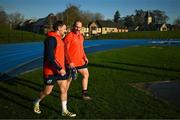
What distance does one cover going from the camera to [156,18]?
136 metres

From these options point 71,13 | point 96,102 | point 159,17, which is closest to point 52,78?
point 96,102

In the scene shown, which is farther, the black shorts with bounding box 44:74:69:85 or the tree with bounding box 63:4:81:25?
the tree with bounding box 63:4:81:25

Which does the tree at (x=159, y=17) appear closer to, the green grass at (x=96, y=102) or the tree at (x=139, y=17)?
the tree at (x=139, y=17)

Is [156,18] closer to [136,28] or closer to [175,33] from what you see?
[136,28]

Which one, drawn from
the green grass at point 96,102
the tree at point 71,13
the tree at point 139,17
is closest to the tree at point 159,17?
the tree at point 139,17

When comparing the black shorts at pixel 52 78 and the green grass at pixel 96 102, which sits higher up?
the black shorts at pixel 52 78

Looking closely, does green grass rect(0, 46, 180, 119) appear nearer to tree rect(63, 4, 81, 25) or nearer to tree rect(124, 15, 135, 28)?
tree rect(63, 4, 81, 25)

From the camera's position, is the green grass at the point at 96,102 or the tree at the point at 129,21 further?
the tree at the point at 129,21

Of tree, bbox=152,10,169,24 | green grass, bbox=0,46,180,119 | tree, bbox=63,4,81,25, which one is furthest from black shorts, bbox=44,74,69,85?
tree, bbox=152,10,169,24

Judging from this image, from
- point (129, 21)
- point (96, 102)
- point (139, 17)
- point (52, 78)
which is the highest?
point (139, 17)

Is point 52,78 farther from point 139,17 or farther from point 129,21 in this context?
point 139,17

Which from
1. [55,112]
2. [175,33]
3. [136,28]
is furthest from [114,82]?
[136,28]

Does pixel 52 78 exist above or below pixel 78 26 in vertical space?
below

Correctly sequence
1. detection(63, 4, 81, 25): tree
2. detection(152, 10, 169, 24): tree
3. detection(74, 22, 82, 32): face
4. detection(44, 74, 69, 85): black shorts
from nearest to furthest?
detection(44, 74, 69, 85): black shorts, detection(74, 22, 82, 32): face, detection(63, 4, 81, 25): tree, detection(152, 10, 169, 24): tree
